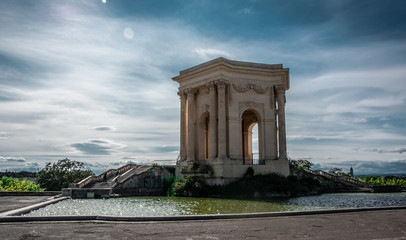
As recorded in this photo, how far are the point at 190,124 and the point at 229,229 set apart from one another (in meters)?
25.2

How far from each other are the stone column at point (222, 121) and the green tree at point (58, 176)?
1707 centimetres

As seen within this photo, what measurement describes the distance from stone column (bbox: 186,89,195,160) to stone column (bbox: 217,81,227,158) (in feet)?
13.4

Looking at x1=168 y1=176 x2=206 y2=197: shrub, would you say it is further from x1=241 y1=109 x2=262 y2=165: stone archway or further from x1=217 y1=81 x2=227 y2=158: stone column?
x1=241 y1=109 x2=262 y2=165: stone archway

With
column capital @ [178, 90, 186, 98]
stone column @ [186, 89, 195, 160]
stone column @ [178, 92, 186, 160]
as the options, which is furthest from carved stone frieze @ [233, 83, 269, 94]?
stone column @ [178, 92, 186, 160]

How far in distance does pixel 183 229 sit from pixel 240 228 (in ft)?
5.86

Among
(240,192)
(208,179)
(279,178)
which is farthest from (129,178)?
(279,178)

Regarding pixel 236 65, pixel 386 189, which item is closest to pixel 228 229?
pixel 236 65

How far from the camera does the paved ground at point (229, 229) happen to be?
9289mm

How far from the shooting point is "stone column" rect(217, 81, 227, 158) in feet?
104

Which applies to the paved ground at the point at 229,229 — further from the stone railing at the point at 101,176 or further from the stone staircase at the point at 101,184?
the stone railing at the point at 101,176

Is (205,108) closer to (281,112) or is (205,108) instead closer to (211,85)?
(211,85)

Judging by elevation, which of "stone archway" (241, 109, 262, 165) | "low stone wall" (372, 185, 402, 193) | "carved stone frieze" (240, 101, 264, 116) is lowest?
"low stone wall" (372, 185, 402, 193)

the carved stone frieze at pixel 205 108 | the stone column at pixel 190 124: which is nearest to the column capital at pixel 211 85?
the carved stone frieze at pixel 205 108

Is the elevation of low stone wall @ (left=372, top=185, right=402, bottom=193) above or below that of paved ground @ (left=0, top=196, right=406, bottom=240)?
below
